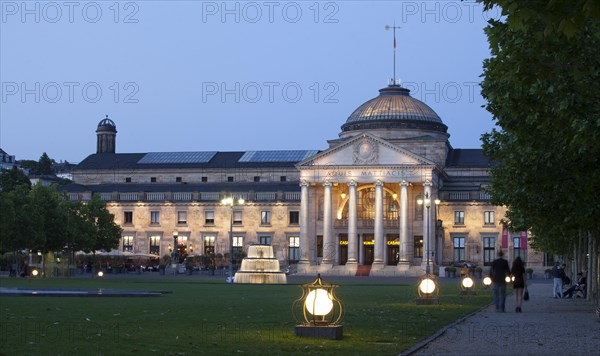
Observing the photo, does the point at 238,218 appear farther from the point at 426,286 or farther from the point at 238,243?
the point at 426,286

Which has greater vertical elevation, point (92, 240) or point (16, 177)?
point (16, 177)

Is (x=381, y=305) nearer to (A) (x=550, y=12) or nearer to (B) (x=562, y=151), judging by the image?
(B) (x=562, y=151)

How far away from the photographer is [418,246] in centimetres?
13325

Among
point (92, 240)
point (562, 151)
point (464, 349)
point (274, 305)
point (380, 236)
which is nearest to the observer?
point (464, 349)

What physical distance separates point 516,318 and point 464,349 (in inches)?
515

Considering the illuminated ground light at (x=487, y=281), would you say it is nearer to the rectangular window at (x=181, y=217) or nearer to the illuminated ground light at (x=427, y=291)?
the illuminated ground light at (x=427, y=291)

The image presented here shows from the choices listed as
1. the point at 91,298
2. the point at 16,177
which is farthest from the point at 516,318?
the point at 16,177

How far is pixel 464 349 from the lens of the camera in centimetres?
2277

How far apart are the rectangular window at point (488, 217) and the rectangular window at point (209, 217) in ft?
115

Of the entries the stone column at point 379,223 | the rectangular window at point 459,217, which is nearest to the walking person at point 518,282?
the stone column at point 379,223

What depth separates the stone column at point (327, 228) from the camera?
132 meters

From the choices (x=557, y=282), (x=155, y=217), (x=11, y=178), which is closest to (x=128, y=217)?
(x=155, y=217)

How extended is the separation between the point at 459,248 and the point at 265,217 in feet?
82.4

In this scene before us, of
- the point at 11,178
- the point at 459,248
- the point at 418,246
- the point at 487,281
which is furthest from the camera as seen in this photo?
the point at 11,178
